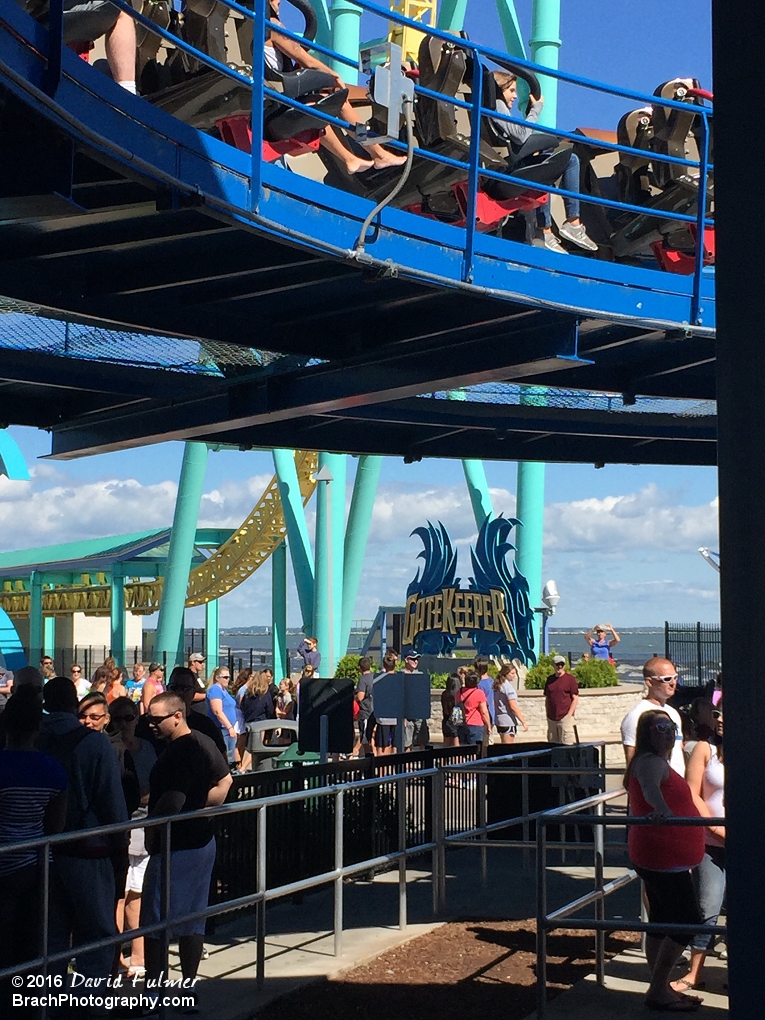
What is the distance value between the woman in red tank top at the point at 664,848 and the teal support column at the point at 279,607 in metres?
30.7

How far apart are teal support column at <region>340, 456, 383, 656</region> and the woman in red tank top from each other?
25583 mm

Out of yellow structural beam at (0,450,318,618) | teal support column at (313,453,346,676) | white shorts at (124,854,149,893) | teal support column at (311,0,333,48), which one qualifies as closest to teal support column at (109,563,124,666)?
yellow structural beam at (0,450,318,618)

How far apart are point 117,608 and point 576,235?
36143mm

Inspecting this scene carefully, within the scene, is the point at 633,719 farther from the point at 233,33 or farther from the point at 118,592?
the point at 118,592

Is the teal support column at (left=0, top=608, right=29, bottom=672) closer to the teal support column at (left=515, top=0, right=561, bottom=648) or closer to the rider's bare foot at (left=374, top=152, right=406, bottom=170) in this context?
the teal support column at (left=515, top=0, right=561, bottom=648)

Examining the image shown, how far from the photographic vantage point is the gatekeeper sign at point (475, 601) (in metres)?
32.1

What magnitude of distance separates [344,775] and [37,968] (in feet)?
17.6

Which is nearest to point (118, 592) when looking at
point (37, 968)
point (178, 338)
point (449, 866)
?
point (449, 866)

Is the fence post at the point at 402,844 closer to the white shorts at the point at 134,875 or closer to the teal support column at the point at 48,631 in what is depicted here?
the white shorts at the point at 134,875

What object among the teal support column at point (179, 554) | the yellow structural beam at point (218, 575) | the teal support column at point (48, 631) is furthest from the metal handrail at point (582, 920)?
the teal support column at point (48, 631)

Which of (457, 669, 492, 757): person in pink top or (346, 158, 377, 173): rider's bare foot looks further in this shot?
(457, 669, 492, 757): person in pink top

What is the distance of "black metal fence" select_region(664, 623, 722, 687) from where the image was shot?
31.3m

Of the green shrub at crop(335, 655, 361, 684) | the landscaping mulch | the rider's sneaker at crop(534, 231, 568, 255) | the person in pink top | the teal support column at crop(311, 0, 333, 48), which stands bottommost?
the landscaping mulch

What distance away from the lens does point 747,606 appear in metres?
4.39
